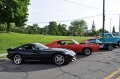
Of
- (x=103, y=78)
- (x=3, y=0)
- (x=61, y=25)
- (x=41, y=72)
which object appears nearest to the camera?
(x=103, y=78)

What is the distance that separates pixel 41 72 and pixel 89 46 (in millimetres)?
7398

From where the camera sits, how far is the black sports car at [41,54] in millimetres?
14653

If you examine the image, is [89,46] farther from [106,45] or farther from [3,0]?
[3,0]

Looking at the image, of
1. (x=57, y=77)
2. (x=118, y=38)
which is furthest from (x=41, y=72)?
(x=118, y=38)

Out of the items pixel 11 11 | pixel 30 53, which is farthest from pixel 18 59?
pixel 11 11

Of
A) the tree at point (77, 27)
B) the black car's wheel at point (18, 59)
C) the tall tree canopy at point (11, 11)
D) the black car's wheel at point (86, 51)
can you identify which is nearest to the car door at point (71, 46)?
the black car's wheel at point (86, 51)

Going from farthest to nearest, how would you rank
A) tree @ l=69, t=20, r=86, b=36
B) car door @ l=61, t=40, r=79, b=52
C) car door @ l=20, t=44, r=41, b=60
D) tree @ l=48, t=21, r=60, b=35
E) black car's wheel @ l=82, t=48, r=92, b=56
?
tree @ l=69, t=20, r=86, b=36 < tree @ l=48, t=21, r=60, b=35 < black car's wheel @ l=82, t=48, r=92, b=56 < car door @ l=61, t=40, r=79, b=52 < car door @ l=20, t=44, r=41, b=60

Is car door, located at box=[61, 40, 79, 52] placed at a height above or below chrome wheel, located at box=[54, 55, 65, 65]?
above

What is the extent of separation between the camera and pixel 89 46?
63.1 feet

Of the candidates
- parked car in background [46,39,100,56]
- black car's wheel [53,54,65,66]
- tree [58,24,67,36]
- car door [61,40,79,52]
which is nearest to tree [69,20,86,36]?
tree [58,24,67,36]

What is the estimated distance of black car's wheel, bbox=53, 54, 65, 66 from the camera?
14.6m

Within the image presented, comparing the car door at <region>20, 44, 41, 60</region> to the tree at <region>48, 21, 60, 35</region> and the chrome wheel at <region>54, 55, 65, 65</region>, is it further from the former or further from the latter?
the tree at <region>48, 21, 60, 35</region>

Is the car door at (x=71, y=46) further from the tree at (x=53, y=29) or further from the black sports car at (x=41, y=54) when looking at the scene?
the tree at (x=53, y=29)

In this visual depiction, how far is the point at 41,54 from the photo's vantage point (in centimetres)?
1509
